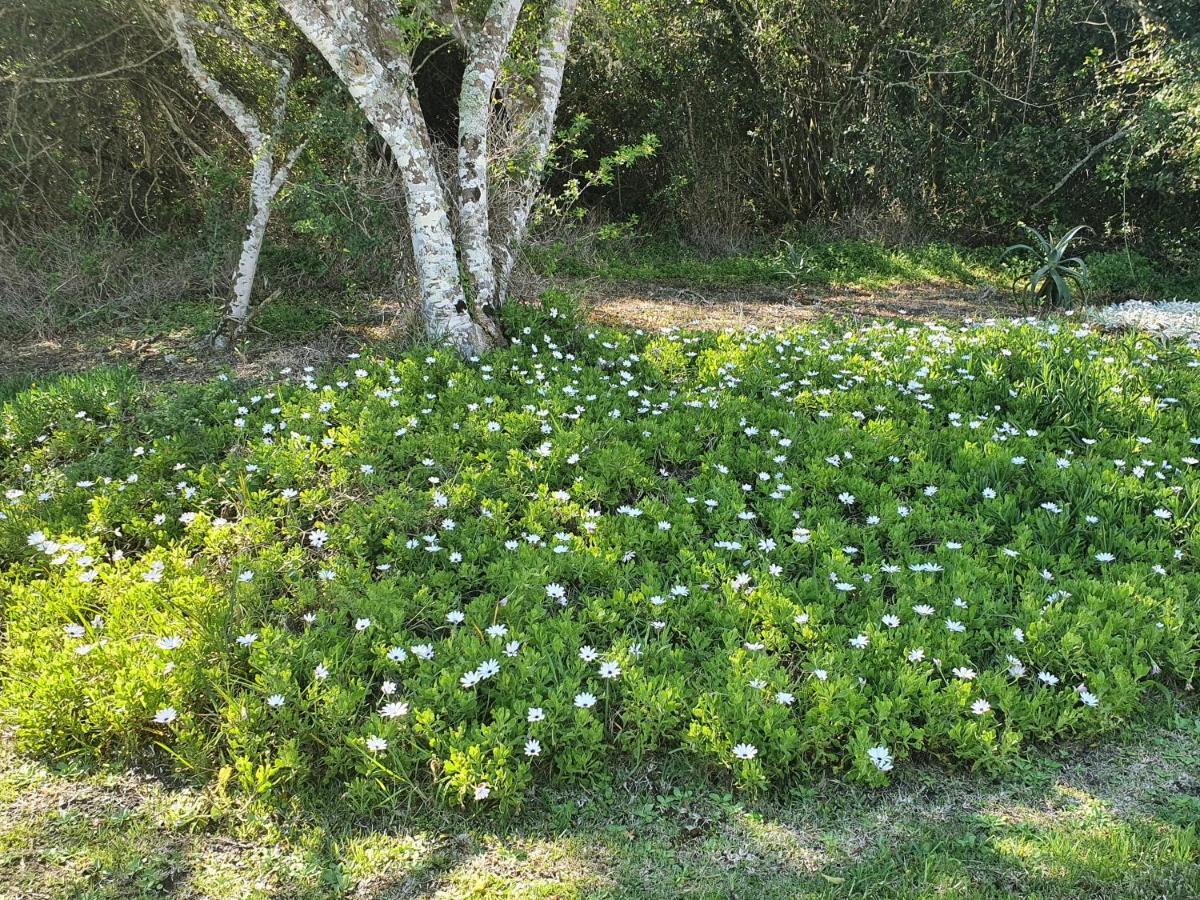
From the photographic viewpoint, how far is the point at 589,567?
3344 mm

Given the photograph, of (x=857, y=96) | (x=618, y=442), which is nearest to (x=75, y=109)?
(x=618, y=442)

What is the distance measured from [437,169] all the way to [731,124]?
631 centimetres

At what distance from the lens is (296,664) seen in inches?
110

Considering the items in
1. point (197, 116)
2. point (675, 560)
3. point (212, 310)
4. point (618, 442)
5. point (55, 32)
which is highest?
point (55, 32)

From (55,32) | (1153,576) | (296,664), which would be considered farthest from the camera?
(55,32)

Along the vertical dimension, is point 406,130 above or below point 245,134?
below

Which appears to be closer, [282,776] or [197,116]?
[282,776]

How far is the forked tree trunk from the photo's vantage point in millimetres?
5102

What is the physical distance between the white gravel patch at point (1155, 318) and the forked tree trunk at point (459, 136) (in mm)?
4723

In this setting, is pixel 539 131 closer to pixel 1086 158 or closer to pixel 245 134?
pixel 245 134

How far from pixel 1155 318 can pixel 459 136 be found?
561 centimetres

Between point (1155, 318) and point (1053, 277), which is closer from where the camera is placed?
point (1155, 318)

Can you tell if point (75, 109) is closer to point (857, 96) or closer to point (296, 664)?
point (296, 664)

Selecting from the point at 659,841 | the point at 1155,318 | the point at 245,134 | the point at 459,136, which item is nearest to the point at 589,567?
the point at 659,841
